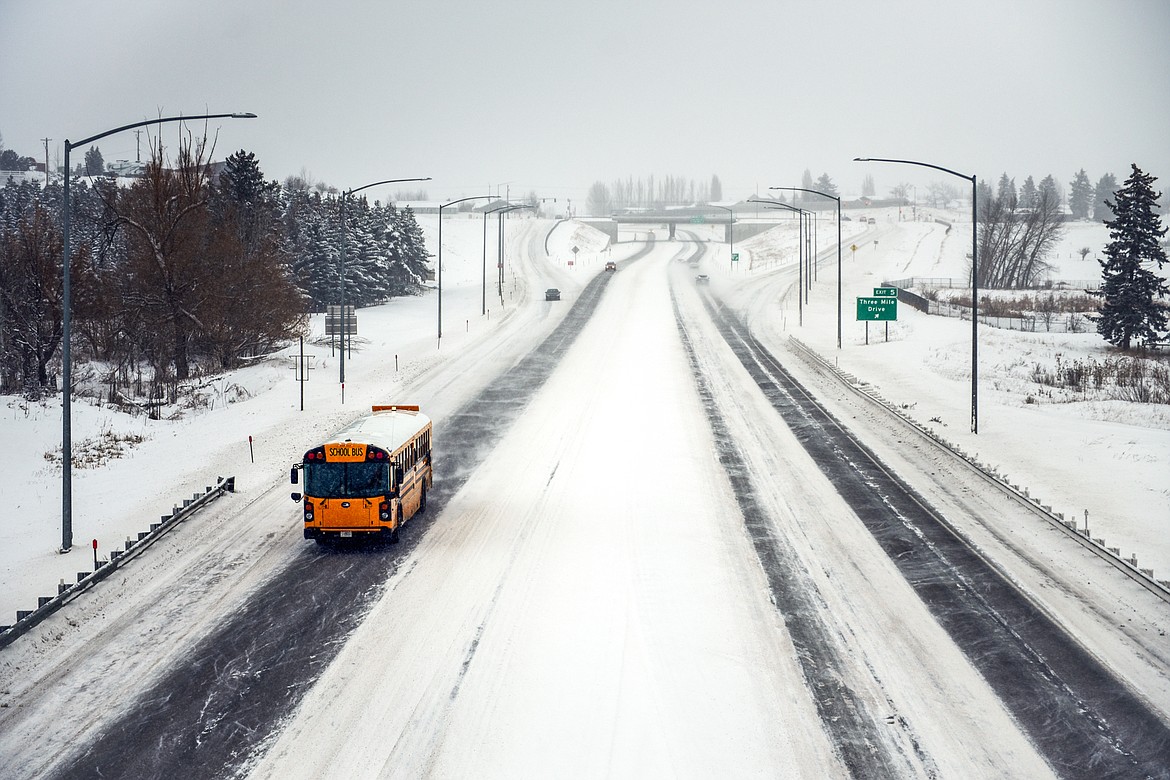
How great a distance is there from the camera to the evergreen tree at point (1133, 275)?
58.0m

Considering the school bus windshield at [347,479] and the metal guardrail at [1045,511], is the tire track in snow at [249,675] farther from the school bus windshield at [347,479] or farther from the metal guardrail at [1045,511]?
the metal guardrail at [1045,511]

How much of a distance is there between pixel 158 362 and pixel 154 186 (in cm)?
1044

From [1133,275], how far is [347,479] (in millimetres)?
55205

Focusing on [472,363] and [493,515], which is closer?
[493,515]

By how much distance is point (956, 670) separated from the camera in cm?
1494

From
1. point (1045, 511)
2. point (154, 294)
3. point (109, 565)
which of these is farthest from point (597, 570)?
point (154, 294)

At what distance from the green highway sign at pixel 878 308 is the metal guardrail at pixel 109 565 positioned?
3697 centimetres

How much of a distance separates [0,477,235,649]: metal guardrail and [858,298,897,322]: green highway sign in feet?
121

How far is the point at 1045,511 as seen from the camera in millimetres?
22375

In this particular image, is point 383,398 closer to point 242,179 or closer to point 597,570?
point 597,570

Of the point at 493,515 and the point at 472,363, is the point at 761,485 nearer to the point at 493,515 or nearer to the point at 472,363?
the point at 493,515

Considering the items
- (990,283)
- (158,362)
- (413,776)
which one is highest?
(990,283)

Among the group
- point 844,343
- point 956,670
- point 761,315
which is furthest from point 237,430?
point 761,315

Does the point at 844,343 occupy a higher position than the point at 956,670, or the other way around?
the point at 844,343
